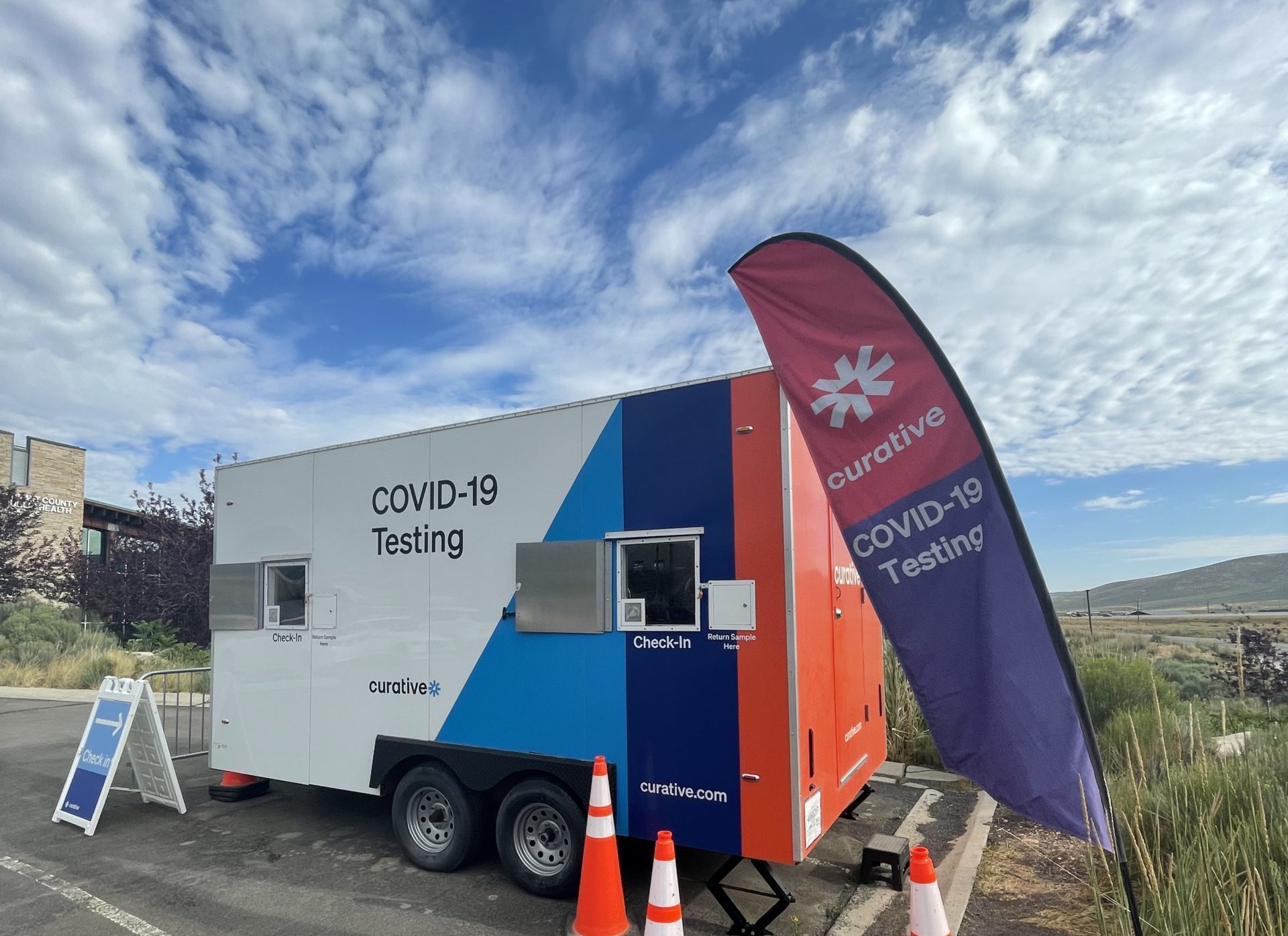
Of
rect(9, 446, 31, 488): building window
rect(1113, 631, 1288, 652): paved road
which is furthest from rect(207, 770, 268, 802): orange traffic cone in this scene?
rect(9, 446, 31, 488): building window

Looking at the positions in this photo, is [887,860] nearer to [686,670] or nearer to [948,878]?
[948,878]

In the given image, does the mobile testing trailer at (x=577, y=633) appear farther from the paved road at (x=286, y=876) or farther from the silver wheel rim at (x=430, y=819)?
the paved road at (x=286, y=876)

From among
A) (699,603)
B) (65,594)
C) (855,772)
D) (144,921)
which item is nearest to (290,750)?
(144,921)

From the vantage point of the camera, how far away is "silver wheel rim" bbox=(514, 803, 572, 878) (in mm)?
4957

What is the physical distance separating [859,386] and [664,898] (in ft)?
8.32

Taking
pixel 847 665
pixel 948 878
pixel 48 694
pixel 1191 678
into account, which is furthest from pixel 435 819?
pixel 48 694

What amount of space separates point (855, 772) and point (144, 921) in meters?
4.47

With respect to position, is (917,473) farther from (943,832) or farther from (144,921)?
(144,921)

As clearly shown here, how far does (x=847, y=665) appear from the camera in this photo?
5.30m

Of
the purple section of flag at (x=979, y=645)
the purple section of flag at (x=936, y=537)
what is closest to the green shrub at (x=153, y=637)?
the purple section of flag at (x=936, y=537)

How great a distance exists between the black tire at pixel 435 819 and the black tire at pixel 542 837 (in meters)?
0.27

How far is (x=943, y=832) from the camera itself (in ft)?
20.2

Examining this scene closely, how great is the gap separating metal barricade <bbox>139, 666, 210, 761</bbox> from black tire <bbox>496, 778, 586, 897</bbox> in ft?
13.2

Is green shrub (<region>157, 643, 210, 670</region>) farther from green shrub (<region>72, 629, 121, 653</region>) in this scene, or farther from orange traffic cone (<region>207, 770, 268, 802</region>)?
orange traffic cone (<region>207, 770, 268, 802</region>)
